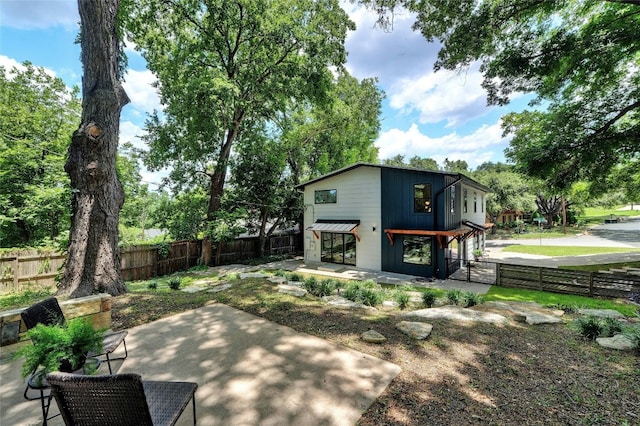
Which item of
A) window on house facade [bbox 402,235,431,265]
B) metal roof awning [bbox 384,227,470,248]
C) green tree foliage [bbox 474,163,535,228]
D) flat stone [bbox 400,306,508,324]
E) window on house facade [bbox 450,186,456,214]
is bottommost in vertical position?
flat stone [bbox 400,306,508,324]

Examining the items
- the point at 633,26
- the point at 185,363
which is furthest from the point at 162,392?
the point at 633,26

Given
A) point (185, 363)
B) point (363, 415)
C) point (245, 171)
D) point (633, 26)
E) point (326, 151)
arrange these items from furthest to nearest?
point (326, 151) → point (245, 171) → point (633, 26) → point (185, 363) → point (363, 415)

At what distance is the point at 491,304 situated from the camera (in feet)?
21.8

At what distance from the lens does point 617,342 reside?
3871 mm

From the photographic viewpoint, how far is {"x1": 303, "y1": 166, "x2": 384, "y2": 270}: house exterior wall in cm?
1358

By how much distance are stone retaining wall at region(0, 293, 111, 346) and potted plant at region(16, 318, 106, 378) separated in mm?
2059

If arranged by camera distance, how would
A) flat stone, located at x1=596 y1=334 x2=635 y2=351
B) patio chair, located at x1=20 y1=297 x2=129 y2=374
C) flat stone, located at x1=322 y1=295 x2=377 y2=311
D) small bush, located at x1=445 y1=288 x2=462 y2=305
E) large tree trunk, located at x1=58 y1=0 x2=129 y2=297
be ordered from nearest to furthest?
patio chair, located at x1=20 y1=297 x2=129 y2=374, flat stone, located at x1=596 y1=334 x2=635 y2=351, flat stone, located at x1=322 y1=295 x2=377 y2=311, large tree trunk, located at x1=58 y1=0 x2=129 y2=297, small bush, located at x1=445 y1=288 x2=462 y2=305

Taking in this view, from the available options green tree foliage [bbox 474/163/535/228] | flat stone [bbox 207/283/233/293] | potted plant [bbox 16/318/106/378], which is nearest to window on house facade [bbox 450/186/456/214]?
flat stone [bbox 207/283/233/293]

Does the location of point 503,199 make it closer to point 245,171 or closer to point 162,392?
point 245,171

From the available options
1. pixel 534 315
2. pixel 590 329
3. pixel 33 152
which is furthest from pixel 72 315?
pixel 33 152

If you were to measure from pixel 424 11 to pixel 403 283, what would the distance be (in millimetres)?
9695

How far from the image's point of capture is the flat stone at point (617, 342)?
3.72m

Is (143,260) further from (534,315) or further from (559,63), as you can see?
(559,63)

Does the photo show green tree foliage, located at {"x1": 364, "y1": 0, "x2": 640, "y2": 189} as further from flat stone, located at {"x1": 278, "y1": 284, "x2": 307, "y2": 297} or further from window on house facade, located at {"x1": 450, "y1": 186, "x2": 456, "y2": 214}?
flat stone, located at {"x1": 278, "y1": 284, "x2": 307, "y2": 297}
